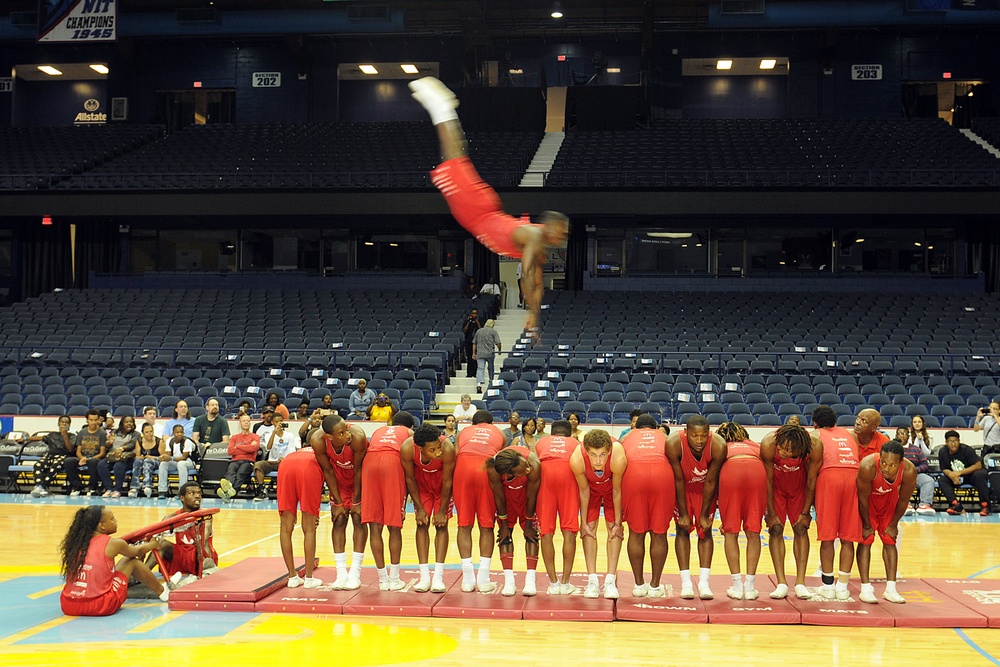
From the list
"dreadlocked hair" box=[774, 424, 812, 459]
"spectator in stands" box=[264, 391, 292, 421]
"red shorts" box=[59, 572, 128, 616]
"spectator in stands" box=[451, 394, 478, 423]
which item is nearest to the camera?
"red shorts" box=[59, 572, 128, 616]

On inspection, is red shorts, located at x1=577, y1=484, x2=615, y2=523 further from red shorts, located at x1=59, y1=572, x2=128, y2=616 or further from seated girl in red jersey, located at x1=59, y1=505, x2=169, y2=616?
red shorts, located at x1=59, y1=572, x2=128, y2=616

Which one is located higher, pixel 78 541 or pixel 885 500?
pixel 885 500

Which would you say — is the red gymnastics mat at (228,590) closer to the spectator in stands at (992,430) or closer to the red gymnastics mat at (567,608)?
the red gymnastics mat at (567,608)

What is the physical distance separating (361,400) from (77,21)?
1587cm

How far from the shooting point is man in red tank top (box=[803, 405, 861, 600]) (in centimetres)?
821

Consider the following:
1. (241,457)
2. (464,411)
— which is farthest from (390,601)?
(464,411)

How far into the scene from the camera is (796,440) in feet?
26.5

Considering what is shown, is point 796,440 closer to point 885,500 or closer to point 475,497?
point 885,500

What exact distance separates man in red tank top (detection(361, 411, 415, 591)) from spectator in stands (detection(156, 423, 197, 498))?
688cm

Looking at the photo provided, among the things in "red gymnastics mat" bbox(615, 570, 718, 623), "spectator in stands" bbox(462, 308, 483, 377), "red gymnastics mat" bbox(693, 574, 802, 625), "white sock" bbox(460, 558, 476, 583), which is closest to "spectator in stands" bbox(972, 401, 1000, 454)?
"red gymnastics mat" bbox(693, 574, 802, 625)

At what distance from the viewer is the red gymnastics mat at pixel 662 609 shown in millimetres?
7879

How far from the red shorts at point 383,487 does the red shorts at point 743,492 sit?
291cm

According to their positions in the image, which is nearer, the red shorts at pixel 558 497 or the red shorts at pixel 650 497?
the red shorts at pixel 650 497

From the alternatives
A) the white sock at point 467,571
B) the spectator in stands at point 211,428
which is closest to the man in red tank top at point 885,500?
the white sock at point 467,571
